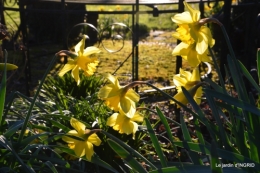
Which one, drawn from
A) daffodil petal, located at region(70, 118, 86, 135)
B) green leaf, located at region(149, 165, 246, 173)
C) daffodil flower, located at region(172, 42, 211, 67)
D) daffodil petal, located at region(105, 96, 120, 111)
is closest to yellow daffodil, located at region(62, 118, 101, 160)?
daffodil petal, located at region(70, 118, 86, 135)

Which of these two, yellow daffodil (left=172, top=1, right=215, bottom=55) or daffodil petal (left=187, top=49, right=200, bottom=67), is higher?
yellow daffodil (left=172, top=1, right=215, bottom=55)

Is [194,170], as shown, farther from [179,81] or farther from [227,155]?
[179,81]

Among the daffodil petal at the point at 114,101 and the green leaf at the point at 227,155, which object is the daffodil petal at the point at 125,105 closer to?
the daffodil petal at the point at 114,101

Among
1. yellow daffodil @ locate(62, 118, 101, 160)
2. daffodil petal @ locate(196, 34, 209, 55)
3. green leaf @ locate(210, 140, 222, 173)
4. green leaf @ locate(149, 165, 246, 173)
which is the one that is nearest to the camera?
green leaf @ locate(210, 140, 222, 173)

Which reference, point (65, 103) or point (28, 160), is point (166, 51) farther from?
point (28, 160)

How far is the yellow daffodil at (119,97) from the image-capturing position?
1.56m

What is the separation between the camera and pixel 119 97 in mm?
1567

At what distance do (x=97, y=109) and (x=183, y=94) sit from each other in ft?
3.95

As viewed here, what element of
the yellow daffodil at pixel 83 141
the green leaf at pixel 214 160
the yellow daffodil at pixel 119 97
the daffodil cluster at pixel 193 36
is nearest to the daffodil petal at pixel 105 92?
the yellow daffodil at pixel 119 97

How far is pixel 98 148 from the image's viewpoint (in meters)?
2.62

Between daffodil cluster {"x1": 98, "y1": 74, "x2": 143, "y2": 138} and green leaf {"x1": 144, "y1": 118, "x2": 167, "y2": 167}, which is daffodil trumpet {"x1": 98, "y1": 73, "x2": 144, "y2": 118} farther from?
green leaf {"x1": 144, "y1": 118, "x2": 167, "y2": 167}

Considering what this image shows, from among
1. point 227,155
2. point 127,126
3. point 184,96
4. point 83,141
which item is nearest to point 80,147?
point 83,141

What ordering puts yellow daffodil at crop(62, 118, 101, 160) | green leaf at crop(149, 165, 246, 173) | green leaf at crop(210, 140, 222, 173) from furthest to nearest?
1. yellow daffodil at crop(62, 118, 101, 160)
2. green leaf at crop(149, 165, 246, 173)
3. green leaf at crop(210, 140, 222, 173)

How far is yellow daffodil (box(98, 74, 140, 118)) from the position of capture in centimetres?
156
